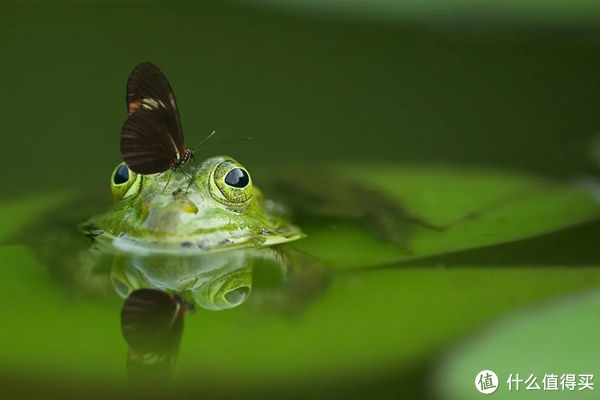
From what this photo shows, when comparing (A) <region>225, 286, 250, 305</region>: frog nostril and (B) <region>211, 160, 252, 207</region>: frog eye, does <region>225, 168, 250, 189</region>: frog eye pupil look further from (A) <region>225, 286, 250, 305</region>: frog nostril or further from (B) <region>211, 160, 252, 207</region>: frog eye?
(A) <region>225, 286, 250, 305</region>: frog nostril

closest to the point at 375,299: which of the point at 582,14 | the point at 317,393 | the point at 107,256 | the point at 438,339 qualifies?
the point at 438,339

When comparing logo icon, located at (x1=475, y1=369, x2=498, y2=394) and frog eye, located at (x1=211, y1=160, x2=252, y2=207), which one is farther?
frog eye, located at (x1=211, y1=160, x2=252, y2=207)

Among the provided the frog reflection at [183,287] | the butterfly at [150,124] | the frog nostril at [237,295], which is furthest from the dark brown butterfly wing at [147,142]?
the frog nostril at [237,295]

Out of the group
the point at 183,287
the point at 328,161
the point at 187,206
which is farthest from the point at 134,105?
the point at 328,161

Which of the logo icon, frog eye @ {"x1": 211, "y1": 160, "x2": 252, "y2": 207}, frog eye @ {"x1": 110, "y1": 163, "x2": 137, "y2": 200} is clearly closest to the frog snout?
frog eye @ {"x1": 211, "y1": 160, "x2": 252, "y2": 207}

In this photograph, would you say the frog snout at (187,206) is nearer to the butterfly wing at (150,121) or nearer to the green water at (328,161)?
the butterfly wing at (150,121)

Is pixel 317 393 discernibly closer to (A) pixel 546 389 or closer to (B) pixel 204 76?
(A) pixel 546 389
